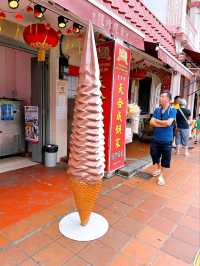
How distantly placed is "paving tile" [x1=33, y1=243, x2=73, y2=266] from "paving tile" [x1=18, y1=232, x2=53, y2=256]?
0.07 meters

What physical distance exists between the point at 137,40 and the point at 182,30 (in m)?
5.35

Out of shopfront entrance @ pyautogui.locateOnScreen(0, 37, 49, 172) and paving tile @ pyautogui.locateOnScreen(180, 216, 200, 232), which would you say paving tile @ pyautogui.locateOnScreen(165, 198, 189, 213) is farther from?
shopfront entrance @ pyautogui.locateOnScreen(0, 37, 49, 172)

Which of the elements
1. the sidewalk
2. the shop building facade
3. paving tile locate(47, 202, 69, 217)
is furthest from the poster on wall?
paving tile locate(47, 202, 69, 217)

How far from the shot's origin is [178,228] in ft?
9.58

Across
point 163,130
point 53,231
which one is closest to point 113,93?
point 163,130

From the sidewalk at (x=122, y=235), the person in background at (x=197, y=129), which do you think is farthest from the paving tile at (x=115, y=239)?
the person in background at (x=197, y=129)

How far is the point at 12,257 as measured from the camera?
2.18 metres

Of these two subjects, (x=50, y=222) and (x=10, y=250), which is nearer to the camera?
(x=10, y=250)

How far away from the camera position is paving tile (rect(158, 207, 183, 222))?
10.4ft

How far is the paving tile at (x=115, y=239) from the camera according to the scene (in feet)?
8.07

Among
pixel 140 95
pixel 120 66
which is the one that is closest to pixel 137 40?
pixel 120 66

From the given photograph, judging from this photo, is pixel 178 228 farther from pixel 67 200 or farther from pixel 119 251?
pixel 67 200

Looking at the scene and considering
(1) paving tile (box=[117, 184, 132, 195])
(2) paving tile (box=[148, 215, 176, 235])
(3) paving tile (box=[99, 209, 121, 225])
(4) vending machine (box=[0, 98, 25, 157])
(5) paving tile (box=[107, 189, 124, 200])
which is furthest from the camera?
(4) vending machine (box=[0, 98, 25, 157])

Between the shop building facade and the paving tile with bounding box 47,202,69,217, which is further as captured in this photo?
the shop building facade
